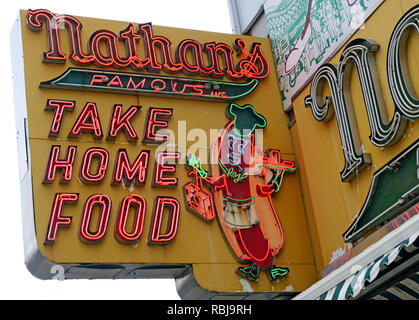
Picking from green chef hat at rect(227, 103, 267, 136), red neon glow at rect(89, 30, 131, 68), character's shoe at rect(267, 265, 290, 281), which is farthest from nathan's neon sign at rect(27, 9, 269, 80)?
character's shoe at rect(267, 265, 290, 281)

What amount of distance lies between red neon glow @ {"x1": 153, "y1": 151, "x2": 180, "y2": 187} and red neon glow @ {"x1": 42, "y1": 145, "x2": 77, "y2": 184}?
→ 124 centimetres

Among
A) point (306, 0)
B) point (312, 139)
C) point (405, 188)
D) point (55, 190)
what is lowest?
point (405, 188)

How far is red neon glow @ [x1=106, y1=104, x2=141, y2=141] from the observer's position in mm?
11027

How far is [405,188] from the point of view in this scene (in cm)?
918

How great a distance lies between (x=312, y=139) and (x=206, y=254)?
253cm

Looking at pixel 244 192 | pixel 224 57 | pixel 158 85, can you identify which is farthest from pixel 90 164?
pixel 224 57

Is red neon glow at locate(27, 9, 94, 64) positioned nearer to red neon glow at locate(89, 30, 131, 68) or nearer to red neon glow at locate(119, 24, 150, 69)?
red neon glow at locate(89, 30, 131, 68)

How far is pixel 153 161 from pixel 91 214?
4.43ft

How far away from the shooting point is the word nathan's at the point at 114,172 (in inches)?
403

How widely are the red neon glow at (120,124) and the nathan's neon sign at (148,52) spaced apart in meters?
0.85

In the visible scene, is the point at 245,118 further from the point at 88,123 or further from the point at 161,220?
the point at 88,123

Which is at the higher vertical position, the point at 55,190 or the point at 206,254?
the point at 55,190
